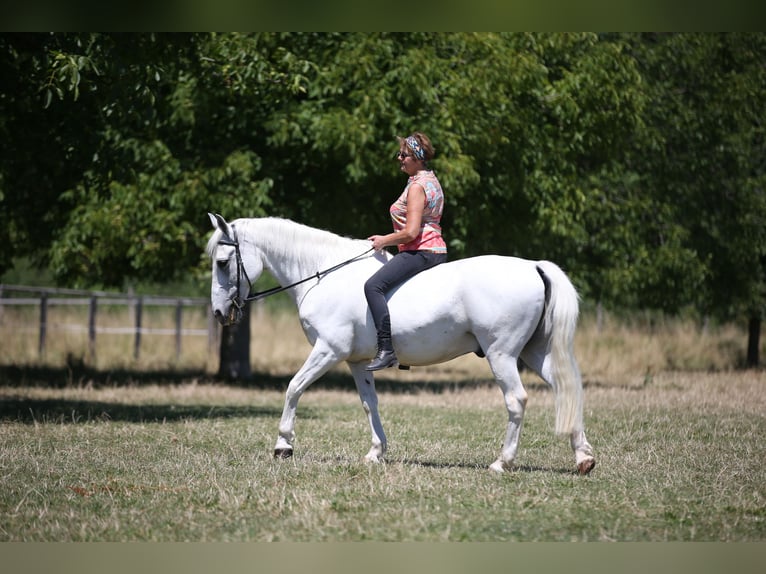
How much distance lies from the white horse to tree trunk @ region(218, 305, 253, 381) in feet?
37.2

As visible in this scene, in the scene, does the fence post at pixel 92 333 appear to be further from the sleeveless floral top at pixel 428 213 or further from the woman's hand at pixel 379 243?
the sleeveless floral top at pixel 428 213

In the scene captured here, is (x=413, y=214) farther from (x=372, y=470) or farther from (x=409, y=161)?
(x=372, y=470)

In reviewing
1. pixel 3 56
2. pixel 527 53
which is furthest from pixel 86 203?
pixel 527 53

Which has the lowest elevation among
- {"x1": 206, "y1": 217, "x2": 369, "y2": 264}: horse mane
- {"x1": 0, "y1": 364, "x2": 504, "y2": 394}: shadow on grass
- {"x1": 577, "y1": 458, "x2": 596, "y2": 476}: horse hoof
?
{"x1": 0, "y1": 364, "x2": 504, "y2": 394}: shadow on grass

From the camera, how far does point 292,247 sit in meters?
9.27

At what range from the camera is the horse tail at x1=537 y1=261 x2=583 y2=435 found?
819cm

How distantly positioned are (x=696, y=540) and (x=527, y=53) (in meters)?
13.7

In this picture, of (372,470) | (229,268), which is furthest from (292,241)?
(372,470)

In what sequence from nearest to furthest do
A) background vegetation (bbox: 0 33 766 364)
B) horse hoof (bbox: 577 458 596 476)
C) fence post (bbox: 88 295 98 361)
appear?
1. horse hoof (bbox: 577 458 596 476)
2. background vegetation (bbox: 0 33 766 364)
3. fence post (bbox: 88 295 98 361)

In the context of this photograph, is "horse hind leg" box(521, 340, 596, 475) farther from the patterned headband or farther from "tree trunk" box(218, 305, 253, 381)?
"tree trunk" box(218, 305, 253, 381)

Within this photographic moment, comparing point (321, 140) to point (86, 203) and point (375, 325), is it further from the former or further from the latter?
point (375, 325)

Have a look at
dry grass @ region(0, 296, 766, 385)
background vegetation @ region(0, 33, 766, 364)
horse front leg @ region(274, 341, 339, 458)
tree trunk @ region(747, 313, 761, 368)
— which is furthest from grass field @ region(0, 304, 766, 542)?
tree trunk @ region(747, 313, 761, 368)

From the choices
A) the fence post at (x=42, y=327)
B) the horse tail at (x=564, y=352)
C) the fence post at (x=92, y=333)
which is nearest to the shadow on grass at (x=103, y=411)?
the horse tail at (x=564, y=352)

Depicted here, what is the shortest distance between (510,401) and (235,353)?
13.0m
